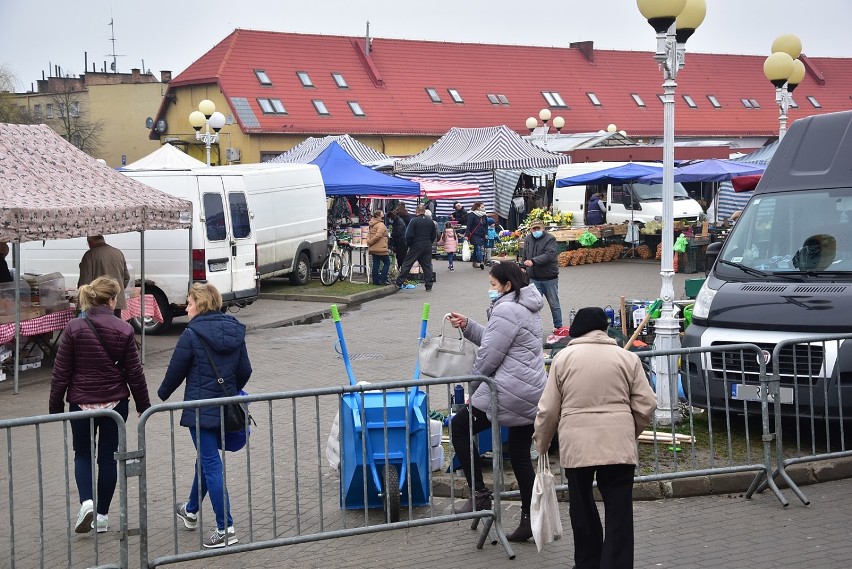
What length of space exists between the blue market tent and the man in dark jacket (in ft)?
6.40

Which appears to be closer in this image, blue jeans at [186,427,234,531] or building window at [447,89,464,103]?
blue jeans at [186,427,234,531]

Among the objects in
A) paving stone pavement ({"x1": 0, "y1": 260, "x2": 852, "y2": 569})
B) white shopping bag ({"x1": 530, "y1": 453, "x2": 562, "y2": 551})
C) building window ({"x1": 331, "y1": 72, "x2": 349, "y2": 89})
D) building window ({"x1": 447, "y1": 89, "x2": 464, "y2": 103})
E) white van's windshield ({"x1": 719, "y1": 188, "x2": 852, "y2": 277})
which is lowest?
paving stone pavement ({"x1": 0, "y1": 260, "x2": 852, "y2": 569})

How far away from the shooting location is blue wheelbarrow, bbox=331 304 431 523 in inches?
281

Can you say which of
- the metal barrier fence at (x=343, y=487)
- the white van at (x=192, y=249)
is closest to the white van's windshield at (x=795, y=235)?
the metal barrier fence at (x=343, y=487)

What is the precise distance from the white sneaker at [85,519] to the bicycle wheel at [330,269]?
633 inches

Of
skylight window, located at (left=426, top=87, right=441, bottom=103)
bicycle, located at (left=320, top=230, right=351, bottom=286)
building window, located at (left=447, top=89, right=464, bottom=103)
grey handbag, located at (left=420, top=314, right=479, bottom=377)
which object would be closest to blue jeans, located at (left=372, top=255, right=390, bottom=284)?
bicycle, located at (left=320, top=230, right=351, bottom=286)

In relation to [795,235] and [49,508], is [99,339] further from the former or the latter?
[795,235]

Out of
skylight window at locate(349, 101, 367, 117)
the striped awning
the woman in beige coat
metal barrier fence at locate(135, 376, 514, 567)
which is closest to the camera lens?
the woman in beige coat

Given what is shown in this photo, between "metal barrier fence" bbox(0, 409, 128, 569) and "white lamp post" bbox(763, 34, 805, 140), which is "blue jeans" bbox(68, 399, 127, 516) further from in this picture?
"white lamp post" bbox(763, 34, 805, 140)

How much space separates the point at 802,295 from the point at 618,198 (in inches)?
958

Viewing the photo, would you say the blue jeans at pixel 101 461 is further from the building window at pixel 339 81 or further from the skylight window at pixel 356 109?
the building window at pixel 339 81

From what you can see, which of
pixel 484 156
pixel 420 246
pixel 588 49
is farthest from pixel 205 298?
pixel 588 49

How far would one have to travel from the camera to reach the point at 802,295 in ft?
29.8

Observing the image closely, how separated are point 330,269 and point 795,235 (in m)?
14.5
